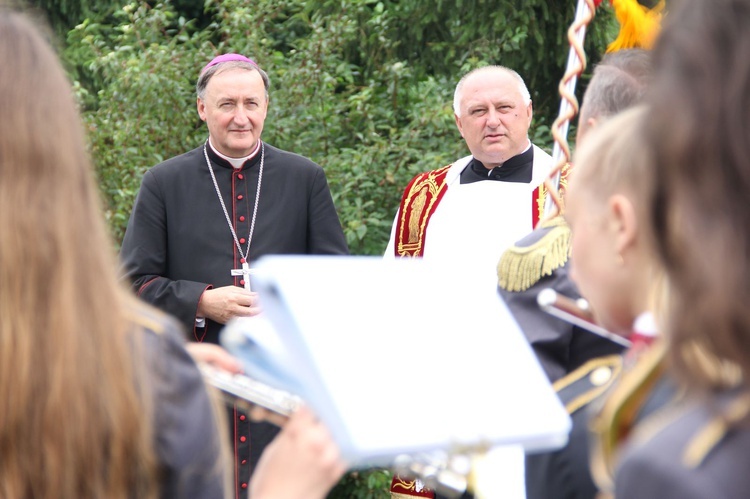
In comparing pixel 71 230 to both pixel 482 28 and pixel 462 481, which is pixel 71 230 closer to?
pixel 462 481

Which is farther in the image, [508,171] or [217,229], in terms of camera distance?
[508,171]

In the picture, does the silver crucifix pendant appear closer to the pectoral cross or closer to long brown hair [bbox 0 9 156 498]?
the pectoral cross

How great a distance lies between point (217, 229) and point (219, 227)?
2 cm

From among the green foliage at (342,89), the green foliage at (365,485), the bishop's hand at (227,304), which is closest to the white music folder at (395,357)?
the bishop's hand at (227,304)

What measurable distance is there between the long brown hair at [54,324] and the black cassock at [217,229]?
119 inches

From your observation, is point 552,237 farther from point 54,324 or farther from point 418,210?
point 418,210

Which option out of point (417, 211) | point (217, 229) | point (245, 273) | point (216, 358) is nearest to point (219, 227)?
point (217, 229)

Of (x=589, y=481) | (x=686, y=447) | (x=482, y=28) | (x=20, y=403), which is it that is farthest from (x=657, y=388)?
(x=482, y=28)

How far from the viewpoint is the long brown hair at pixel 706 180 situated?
106cm

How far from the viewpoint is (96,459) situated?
1404 millimetres

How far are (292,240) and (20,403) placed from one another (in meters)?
3.35

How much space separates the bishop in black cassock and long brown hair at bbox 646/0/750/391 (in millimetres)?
3462

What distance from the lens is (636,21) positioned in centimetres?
296

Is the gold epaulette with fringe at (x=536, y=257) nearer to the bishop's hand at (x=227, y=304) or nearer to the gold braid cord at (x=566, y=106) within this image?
the gold braid cord at (x=566, y=106)
